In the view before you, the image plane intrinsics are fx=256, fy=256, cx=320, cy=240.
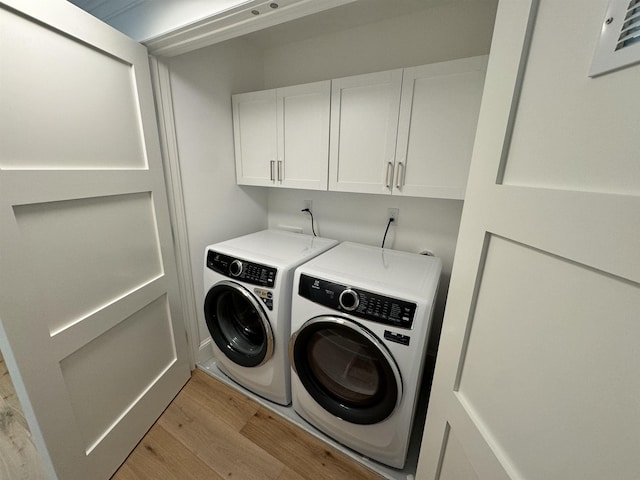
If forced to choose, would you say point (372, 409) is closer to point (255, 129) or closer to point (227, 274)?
point (227, 274)

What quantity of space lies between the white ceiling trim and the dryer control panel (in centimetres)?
107

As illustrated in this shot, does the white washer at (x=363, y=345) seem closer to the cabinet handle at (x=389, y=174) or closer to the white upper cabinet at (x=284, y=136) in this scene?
the cabinet handle at (x=389, y=174)

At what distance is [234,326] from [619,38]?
184cm

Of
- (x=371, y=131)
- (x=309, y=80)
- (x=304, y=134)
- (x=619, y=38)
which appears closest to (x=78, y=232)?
(x=304, y=134)

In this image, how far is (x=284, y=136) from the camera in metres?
1.68

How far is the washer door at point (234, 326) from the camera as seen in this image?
1.49m

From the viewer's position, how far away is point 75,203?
0.99m

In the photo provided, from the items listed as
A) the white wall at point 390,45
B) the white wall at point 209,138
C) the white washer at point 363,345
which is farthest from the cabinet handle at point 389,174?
the white wall at point 209,138

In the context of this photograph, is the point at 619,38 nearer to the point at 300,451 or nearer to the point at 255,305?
the point at 255,305

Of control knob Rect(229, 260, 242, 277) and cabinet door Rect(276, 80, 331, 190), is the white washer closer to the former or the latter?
control knob Rect(229, 260, 242, 277)

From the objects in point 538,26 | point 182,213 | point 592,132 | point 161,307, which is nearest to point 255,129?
point 182,213

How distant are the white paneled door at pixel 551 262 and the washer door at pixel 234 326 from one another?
44.7 inches

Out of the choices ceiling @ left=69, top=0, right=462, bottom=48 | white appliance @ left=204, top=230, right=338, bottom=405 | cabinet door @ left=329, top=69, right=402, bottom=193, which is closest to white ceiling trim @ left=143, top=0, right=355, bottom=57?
ceiling @ left=69, top=0, right=462, bottom=48

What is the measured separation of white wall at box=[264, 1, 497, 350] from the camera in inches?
54.6
